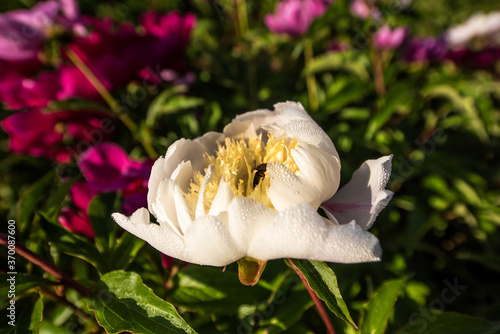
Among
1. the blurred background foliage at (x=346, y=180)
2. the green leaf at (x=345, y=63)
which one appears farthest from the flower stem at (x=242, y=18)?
the green leaf at (x=345, y=63)

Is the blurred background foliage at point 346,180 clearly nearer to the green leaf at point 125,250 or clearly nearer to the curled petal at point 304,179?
the green leaf at point 125,250

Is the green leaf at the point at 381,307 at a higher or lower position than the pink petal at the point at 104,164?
lower

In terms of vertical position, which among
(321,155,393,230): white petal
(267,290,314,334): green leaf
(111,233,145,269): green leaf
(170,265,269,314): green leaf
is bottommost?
(267,290,314,334): green leaf

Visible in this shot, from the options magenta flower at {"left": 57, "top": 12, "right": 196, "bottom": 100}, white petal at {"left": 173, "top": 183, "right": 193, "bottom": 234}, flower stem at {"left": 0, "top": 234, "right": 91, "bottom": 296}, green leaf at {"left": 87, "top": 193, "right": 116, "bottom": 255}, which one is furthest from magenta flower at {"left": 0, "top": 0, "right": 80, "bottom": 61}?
white petal at {"left": 173, "top": 183, "right": 193, "bottom": 234}

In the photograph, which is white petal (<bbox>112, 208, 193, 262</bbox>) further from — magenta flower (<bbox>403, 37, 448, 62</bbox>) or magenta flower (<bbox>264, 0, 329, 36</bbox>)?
magenta flower (<bbox>403, 37, 448, 62</bbox>)

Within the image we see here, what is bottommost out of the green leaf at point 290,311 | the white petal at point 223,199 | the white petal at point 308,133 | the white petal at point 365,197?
the green leaf at point 290,311

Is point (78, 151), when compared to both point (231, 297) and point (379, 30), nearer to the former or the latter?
point (231, 297)

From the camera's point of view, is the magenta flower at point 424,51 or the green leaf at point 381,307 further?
the magenta flower at point 424,51

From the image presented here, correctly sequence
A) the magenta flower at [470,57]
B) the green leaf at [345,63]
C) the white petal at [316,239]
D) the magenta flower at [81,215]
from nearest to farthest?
the white petal at [316,239] < the magenta flower at [81,215] < the green leaf at [345,63] < the magenta flower at [470,57]
